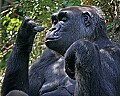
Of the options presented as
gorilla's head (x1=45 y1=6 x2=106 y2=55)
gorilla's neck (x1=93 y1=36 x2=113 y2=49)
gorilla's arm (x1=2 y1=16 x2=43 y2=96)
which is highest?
gorilla's head (x1=45 y1=6 x2=106 y2=55)

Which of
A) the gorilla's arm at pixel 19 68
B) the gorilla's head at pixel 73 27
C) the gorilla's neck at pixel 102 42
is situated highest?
the gorilla's head at pixel 73 27

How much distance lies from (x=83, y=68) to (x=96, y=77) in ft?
0.55

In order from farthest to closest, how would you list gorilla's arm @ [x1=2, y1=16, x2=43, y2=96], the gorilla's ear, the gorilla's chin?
gorilla's arm @ [x1=2, y1=16, x2=43, y2=96], the gorilla's ear, the gorilla's chin

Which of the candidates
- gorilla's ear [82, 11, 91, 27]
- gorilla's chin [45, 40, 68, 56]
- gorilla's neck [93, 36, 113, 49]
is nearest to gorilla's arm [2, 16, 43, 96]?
gorilla's chin [45, 40, 68, 56]

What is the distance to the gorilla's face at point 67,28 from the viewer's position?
5.54 meters

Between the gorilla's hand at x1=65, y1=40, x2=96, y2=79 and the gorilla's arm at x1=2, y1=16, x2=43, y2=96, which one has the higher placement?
the gorilla's hand at x1=65, y1=40, x2=96, y2=79

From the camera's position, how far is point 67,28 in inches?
223

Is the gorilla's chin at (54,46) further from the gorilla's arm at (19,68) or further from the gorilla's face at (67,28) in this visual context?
the gorilla's arm at (19,68)

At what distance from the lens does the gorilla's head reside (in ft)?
18.2

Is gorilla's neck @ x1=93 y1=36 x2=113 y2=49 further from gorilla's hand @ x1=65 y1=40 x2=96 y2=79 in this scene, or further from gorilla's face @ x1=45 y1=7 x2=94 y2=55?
gorilla's hand @ x1=65 y1=40 x2=96 y2=79

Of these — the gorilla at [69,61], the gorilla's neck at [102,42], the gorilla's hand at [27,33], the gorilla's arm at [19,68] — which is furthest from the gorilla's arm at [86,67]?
the gorilla's arm at [19,68]

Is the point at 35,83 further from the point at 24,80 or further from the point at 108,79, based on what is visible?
the point at 108,79

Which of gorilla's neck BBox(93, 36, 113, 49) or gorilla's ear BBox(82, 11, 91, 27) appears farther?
gorilla's ear BBox(82, 11, 91, 27)

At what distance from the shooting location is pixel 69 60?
4992mm
